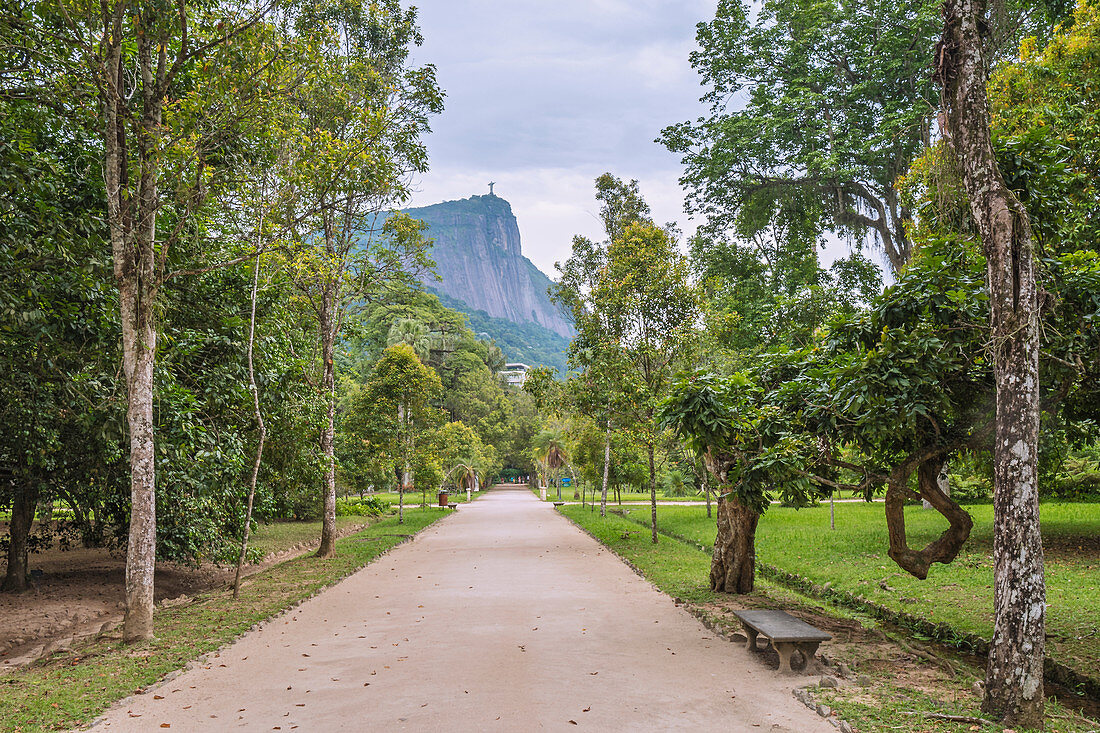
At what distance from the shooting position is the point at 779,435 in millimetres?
7297

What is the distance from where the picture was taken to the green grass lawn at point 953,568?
7801 mm

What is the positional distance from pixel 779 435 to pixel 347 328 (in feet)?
37.3

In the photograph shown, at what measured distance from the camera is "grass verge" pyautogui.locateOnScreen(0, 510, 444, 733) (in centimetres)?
504

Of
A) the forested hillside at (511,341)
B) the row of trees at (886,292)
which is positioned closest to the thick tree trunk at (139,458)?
the row of trees at (886,292)

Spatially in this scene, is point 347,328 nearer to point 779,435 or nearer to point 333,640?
point 333,640

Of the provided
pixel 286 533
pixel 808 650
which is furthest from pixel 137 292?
pixel 286 533

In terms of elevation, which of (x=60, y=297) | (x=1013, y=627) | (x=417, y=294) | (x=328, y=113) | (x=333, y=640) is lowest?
(x=333, y=640)

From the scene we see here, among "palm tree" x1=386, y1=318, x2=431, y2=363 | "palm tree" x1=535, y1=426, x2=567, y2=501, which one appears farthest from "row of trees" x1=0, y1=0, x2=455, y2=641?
"palm tree" x1=386, y1=318, x2=431, y2=363

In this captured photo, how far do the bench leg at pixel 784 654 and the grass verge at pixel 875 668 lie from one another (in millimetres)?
451

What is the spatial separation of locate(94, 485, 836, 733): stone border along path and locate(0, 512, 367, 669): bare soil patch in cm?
305

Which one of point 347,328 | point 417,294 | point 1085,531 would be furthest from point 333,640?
point 1085,531

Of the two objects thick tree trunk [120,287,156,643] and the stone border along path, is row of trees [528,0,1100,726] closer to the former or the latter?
the stone border along path

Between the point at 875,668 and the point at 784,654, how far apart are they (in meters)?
0.92

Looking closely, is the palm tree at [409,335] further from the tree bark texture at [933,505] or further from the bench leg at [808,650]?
the bench leg at [808,650]
